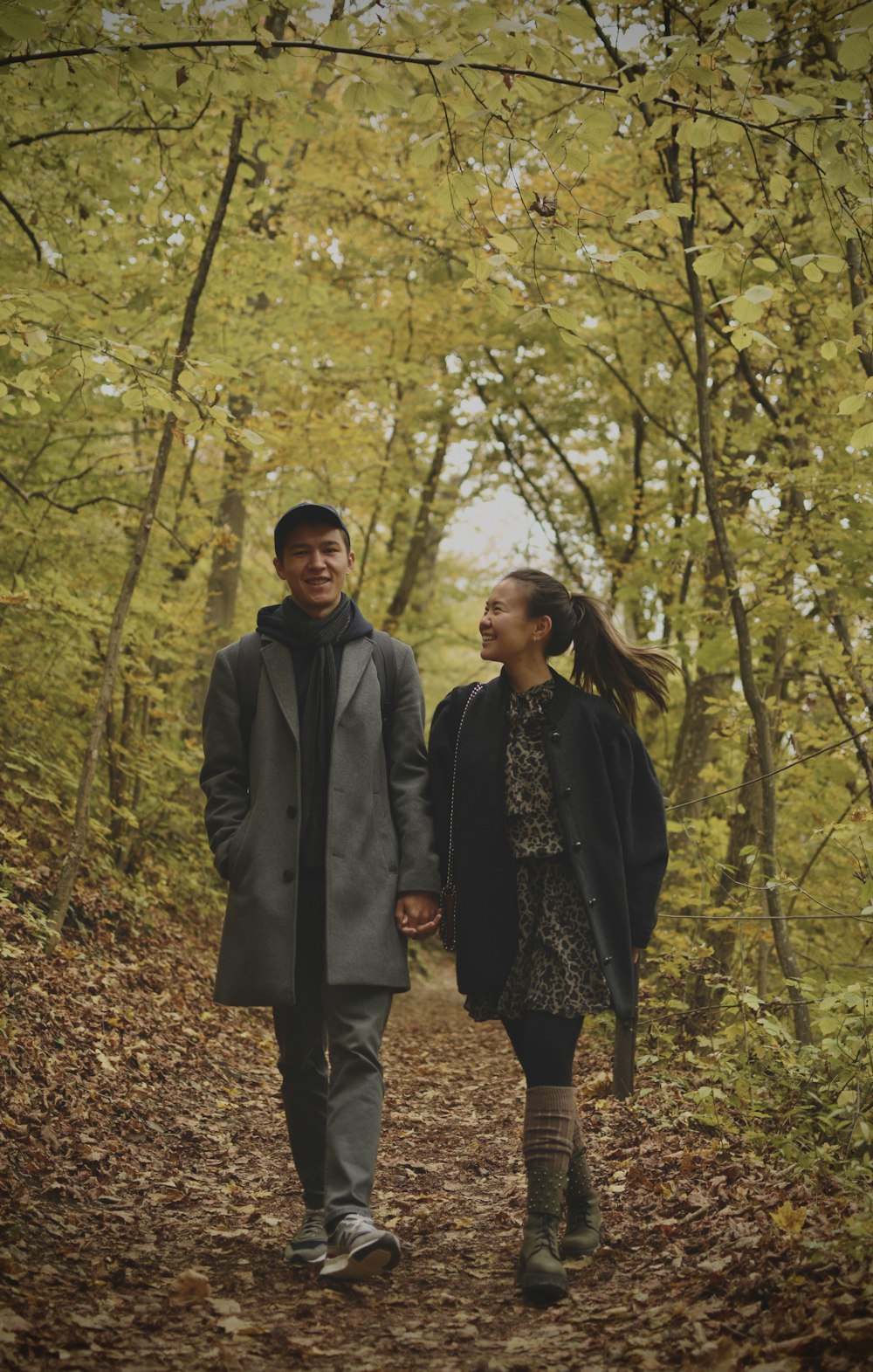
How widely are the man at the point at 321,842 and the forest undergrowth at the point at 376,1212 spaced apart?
40 centimetres

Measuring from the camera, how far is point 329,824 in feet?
11.7

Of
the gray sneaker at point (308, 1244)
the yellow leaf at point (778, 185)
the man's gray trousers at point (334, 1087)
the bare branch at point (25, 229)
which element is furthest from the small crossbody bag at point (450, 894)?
the bare branch at point (25, 229)

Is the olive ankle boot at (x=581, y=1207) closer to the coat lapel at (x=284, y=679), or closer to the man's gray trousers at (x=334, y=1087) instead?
the man's gray trousers at (x=334, y=1087)

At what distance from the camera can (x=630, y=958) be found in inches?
137

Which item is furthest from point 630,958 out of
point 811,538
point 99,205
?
point 99,205

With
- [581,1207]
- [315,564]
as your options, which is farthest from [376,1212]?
[315,564]

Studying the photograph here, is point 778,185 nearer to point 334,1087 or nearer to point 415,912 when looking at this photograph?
point 415,912

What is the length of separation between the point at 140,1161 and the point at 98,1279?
4.75 ft

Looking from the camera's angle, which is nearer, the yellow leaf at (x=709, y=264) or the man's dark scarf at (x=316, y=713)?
the man's dark scarf at (x=316, y=713)

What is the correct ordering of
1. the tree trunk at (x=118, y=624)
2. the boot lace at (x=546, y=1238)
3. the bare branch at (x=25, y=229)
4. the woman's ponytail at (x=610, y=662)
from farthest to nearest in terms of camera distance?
the tree trunk at (x=118, y=624) < the bare branch at (x=25, y=229) < the woman's ponytail at (x=610, y=662) < the boot lace at (x=546, y=1238)

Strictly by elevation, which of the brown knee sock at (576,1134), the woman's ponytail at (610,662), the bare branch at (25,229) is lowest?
the brown knee sock at (576,1134)

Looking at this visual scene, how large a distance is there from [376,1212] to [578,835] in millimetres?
1885

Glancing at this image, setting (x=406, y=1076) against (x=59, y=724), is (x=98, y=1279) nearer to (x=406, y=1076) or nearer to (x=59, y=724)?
(x=406, y=1076)

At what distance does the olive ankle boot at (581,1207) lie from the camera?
3.64m
